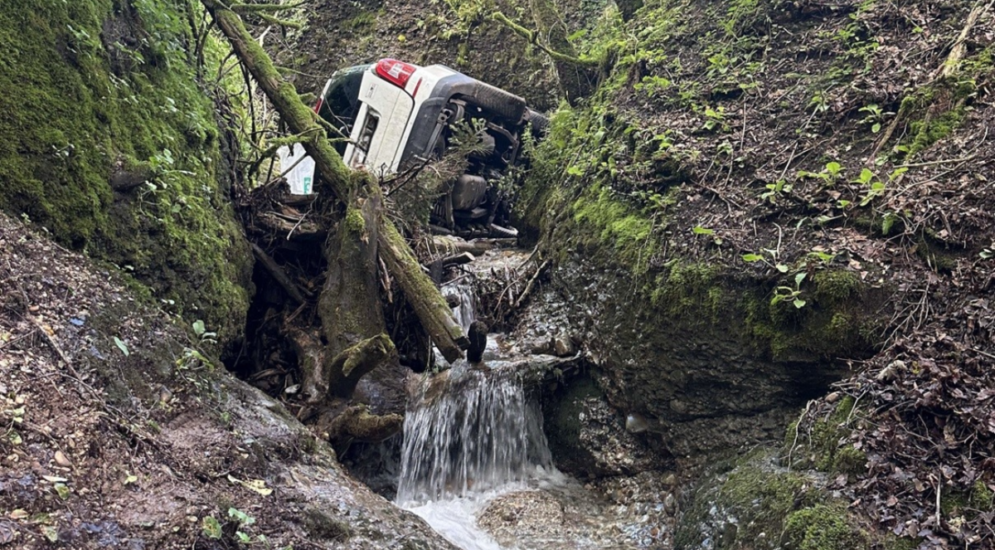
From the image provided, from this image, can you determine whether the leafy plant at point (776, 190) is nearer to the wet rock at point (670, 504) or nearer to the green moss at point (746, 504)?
the green moss at point (746, 504)

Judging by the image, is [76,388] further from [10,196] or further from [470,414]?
[470,414]

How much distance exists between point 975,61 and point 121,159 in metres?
6.54

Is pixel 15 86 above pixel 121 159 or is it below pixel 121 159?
above

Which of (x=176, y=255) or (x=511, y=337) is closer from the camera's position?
(x=176, y=255)

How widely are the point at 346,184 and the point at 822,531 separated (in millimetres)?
4591

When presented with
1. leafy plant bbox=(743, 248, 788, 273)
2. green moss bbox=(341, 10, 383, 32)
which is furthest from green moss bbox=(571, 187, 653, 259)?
green moss bbox=(341, 10, 383, 32)

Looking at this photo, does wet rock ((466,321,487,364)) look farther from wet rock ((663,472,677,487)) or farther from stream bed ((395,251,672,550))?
wet rock ((663,472,677,487))

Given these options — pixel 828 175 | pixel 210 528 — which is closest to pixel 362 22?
pixel 828 175

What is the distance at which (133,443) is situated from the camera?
109 inches

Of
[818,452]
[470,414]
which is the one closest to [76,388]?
[470,414]

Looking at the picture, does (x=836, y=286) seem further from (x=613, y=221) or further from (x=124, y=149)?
(x=124, y=149)

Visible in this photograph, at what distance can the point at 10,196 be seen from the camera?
131 inches

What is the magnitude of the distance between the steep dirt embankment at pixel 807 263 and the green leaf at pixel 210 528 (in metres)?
2.89

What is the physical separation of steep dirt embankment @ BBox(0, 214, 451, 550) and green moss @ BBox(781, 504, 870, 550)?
199 centimetres
